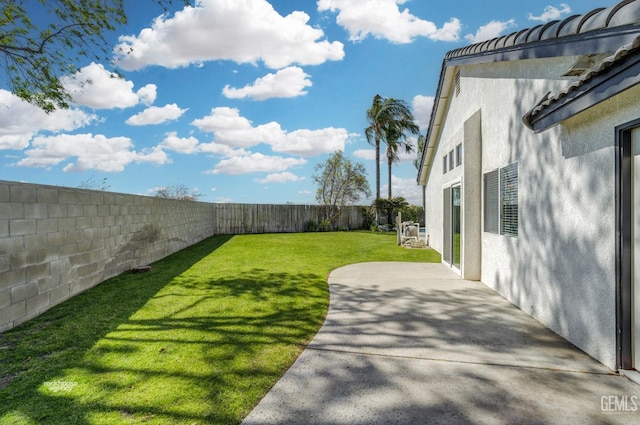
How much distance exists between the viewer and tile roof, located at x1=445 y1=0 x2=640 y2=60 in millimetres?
2705

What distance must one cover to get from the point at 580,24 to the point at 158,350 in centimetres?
557

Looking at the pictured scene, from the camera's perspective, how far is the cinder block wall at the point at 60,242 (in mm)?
4168

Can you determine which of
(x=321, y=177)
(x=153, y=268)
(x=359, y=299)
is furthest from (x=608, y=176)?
(x=321, y=177)

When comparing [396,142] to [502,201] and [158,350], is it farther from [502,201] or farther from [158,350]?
[158,350]

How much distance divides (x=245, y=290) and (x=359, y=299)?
7.01 ft

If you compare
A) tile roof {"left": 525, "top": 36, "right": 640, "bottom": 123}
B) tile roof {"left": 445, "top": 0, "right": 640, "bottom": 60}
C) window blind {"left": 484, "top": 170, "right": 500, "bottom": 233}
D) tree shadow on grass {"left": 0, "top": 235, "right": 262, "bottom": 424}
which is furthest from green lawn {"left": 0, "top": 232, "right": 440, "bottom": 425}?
tile roof {"left": 445, "top": 0, "right": 640, "bottom": 60}

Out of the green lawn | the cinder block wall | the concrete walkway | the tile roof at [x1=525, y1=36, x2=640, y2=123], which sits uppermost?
the tile roof at [x1=525, y1=36, x2=640, y2=123]

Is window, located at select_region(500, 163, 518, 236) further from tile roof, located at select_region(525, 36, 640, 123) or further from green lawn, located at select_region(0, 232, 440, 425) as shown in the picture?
green lawn, located at select_region(0, 232, 440, 425)

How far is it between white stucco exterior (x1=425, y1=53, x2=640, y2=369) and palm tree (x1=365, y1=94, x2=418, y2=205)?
55.6 feet

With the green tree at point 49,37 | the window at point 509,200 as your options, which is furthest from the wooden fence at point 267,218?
the window at point 509,200

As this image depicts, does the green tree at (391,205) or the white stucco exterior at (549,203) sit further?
the green tree at (391,205)

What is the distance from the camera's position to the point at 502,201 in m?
5.93

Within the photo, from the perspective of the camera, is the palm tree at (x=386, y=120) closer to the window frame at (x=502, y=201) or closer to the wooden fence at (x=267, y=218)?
the wooden fence at (x=267, y=218)

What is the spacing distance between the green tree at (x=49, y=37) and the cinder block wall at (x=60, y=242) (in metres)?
3.73
